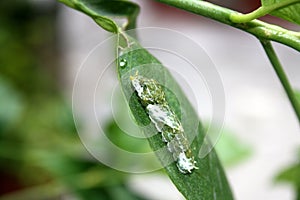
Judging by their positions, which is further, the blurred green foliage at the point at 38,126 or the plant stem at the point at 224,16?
the blurred green foliage at the point at 38,126

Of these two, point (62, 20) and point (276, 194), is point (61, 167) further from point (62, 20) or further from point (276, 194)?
point (62, 20)

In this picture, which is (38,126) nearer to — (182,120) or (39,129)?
(39,129)

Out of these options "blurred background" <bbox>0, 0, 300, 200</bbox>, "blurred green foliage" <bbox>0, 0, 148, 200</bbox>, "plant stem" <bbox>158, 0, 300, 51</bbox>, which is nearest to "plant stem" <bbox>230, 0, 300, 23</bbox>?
"plant stem" <bbox>158, 0, 300, 51</bbox>

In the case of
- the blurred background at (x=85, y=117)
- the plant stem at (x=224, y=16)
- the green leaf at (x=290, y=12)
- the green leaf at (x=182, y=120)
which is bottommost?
the blurred background at (x=85, y=117)

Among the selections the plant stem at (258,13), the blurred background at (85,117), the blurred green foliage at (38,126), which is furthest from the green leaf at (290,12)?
the blurred green foliage at (38,126)

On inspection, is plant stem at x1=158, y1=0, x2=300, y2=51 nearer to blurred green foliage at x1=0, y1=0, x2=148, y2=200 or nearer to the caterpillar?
the caterpillar

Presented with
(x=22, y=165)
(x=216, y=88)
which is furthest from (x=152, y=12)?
(x=216, y=88)

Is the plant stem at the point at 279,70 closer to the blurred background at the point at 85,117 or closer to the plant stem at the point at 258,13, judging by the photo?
the plant stem at the point at 258,13
